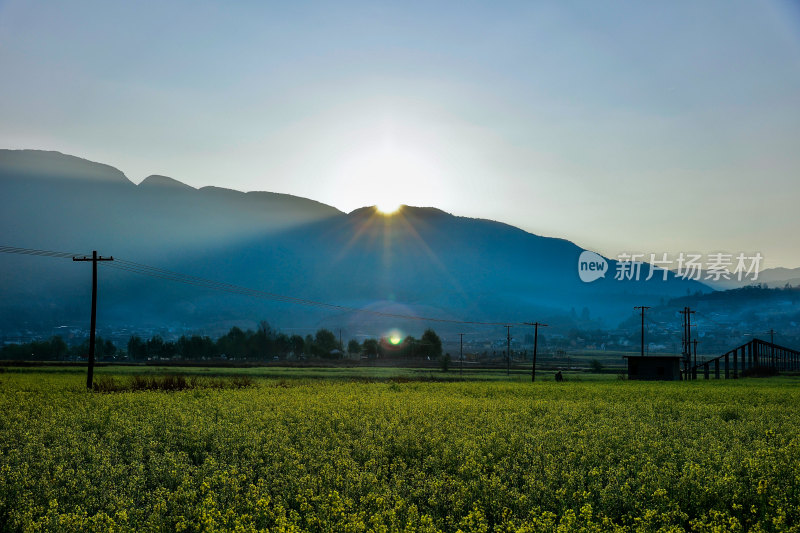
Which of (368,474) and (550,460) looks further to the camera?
(550,460)

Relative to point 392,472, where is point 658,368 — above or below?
below

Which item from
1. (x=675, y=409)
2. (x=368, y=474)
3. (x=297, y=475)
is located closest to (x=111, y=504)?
(x=297, y=475)

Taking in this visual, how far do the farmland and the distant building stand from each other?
6932cm

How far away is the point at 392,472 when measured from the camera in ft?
66.1

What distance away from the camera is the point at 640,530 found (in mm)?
13305

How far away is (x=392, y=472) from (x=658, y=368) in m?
89.9

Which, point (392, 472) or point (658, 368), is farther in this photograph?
point (658, 368)

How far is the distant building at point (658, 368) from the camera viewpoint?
99188 millimetres

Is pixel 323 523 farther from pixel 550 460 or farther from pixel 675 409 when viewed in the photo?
pixel 675 409

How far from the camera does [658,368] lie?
328ft

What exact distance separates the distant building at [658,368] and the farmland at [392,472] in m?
69.3

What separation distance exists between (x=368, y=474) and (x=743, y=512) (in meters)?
9.82

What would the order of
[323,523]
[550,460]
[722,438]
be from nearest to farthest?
[323,523], [550,460], [722,438]

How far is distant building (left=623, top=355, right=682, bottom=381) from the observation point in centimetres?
9919
